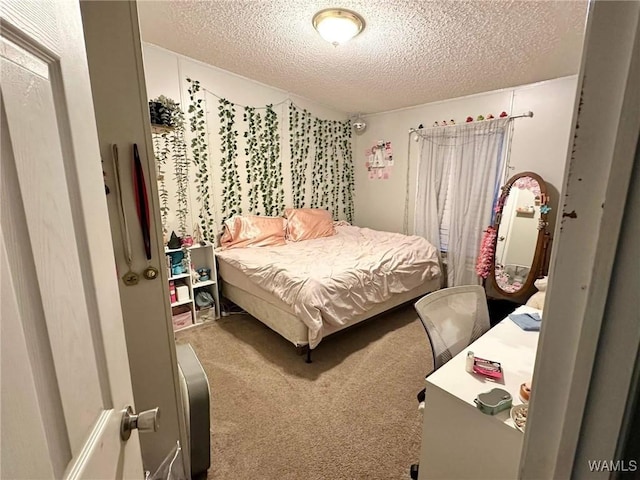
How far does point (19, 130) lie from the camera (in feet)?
1.31

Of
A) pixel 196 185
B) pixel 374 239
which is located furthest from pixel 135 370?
pixel 374 239

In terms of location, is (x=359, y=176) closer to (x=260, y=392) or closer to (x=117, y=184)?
(x=260, y=392)

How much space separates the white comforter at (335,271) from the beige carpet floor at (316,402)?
1.11 feet

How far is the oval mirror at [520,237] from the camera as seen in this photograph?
289 cm

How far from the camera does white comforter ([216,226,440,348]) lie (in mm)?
2268

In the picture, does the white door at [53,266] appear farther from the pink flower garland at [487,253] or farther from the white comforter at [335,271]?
the pink flower garland at [487,253]

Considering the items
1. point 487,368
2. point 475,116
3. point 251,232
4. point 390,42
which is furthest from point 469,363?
point 475,116

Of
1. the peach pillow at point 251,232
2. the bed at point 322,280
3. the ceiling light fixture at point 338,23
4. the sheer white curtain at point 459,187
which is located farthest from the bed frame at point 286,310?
the ceiling light fixture at point 338,23

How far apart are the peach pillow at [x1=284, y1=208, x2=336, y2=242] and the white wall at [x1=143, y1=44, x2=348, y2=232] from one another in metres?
0.28

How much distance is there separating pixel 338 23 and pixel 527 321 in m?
2.20

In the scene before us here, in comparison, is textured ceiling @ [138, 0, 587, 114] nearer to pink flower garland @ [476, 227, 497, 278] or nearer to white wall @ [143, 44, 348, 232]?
white wall @ [143, 44, 348, 232]

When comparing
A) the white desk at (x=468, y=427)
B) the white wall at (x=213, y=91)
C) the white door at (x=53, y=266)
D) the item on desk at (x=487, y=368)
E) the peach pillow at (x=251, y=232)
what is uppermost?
the white wall at (x=213, y=91)

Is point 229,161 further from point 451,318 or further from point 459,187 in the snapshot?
point 451,318

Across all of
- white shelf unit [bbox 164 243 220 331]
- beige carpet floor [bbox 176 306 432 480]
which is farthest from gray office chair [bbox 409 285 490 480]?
white shelf unit [bbox 164 243 220 331]
